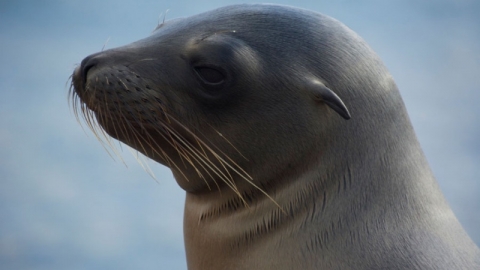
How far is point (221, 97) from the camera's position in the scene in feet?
4.87

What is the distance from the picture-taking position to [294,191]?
1521mm

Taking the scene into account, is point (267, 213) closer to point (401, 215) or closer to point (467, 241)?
point (401, 215)

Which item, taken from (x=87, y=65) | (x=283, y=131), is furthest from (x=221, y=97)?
(x=87, y=65)

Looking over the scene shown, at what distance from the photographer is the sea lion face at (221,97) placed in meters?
1.49

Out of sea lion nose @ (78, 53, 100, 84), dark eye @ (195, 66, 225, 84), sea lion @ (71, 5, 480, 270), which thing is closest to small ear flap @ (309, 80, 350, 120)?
sea lion @ (71, 5, 480, 270)

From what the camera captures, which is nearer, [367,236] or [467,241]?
[367,236]

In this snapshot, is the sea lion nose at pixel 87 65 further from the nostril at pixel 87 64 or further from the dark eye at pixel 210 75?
the dark eye at pixel 210 75

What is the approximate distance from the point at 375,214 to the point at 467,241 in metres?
0.26

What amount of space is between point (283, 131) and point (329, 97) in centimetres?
13

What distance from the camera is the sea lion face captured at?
149 centimetres

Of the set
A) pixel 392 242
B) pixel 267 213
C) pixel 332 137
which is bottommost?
pixel 392 242

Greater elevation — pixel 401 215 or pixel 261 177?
pixel 261 177

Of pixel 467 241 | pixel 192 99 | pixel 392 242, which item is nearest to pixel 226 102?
pixel 192 99

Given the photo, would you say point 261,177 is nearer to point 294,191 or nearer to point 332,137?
point 294,191
